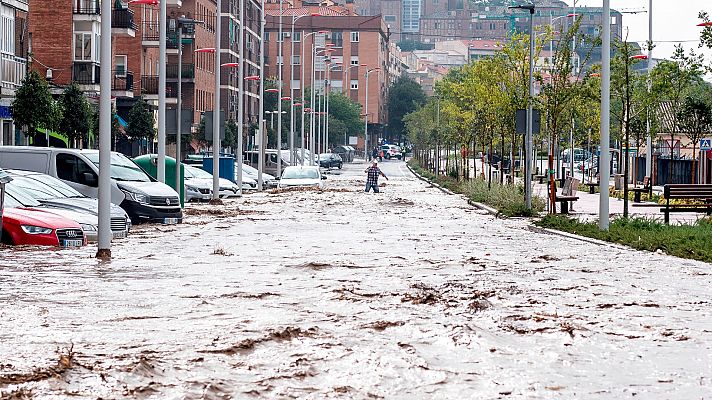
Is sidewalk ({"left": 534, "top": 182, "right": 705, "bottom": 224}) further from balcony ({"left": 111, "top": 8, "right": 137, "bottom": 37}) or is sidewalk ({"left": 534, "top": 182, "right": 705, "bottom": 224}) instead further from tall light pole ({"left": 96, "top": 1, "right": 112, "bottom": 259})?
balcony ({"left": 111, "top": 8, "right": 137, "bottom": 37})

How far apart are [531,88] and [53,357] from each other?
3401cm

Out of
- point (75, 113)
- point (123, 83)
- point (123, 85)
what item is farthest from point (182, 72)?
point (75, 113)

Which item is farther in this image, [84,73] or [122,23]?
[122,23]

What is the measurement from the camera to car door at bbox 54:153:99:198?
3219 cm

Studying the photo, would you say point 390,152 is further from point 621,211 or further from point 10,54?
point 621,211

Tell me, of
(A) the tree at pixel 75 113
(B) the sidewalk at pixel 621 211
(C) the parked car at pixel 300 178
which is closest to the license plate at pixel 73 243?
(B) the sidewalk at pixel 621 211

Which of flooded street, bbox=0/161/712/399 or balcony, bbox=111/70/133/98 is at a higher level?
balcony, bbox=111/70/133/98

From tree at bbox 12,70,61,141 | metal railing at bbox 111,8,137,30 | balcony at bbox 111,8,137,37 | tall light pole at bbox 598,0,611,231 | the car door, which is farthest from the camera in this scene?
metal railing at bbox 111,8,137,30

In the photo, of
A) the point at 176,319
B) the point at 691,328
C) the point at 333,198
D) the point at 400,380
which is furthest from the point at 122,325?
the point at 333,198

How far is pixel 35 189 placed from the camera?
1075 inches

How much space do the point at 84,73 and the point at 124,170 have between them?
32.2 metres

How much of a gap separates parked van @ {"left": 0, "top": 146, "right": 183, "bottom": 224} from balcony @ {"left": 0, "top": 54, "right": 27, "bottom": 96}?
64.5 ft

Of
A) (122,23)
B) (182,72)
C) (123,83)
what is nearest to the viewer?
(122,23)

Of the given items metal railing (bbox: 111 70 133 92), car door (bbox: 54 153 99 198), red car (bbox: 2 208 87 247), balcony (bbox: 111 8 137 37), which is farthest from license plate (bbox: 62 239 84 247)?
metal railing (bbox: 111 70 133 92)
